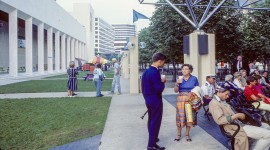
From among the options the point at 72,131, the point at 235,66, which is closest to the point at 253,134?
the point at 72,131

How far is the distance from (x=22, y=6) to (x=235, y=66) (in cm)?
2760

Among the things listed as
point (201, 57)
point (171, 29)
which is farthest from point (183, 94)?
point (171, 29)

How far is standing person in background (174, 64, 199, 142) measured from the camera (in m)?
6.19

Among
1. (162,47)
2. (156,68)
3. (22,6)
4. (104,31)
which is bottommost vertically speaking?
(156,68)

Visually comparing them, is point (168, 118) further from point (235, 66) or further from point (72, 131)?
point (235, 66)

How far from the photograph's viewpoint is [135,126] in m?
8.04

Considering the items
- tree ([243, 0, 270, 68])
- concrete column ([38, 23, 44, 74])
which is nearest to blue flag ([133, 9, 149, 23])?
tree ([243, 0, 270, 68])

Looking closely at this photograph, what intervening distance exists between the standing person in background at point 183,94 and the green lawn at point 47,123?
6.84ft

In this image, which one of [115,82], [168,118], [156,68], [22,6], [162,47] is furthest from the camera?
[22,6]

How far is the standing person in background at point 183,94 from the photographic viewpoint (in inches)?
244

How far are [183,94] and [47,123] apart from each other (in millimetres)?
4189

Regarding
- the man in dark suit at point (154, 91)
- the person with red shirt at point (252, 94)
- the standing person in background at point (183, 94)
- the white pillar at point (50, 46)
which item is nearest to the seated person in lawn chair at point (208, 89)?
the person with red shirt at point (252, 94)

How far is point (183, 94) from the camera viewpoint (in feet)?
20.6

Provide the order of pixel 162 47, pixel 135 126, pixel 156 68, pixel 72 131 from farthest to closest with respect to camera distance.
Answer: pixel 162 47
pixel 135 126
pixel 72 131
pixel 156 68
